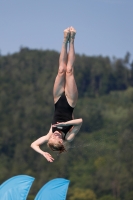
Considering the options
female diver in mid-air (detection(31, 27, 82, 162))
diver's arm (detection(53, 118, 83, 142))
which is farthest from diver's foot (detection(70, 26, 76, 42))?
diver's arm (detection(53, 118, 83, 142))

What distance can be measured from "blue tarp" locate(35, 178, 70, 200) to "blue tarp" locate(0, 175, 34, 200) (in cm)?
53

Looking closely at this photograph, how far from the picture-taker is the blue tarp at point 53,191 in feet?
67.8

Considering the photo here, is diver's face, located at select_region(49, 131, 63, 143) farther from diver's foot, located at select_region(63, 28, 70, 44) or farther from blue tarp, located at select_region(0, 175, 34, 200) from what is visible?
blue tarp, located at select_region(0, 175, 34, 200)

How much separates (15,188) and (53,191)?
1471 millimetres

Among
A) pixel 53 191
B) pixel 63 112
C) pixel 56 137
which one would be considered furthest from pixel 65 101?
pixel 53 191

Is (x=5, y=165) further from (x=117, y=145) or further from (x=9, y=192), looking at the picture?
(x=9, y=192)

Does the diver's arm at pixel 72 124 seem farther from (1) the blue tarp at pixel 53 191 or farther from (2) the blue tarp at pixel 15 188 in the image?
(1) the blue tarp at pixel 53 191

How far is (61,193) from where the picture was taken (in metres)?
21.2

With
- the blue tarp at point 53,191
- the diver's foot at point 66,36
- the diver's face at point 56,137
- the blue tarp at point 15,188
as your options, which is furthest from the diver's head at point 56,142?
the blue tarp at point 53,191

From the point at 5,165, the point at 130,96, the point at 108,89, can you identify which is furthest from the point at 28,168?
the point at 108,89

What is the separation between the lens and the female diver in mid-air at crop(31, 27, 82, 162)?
13547 millimetres

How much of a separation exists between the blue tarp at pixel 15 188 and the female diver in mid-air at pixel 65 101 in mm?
6453

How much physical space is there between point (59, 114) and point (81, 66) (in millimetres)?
78406

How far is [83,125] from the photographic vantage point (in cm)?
6397
